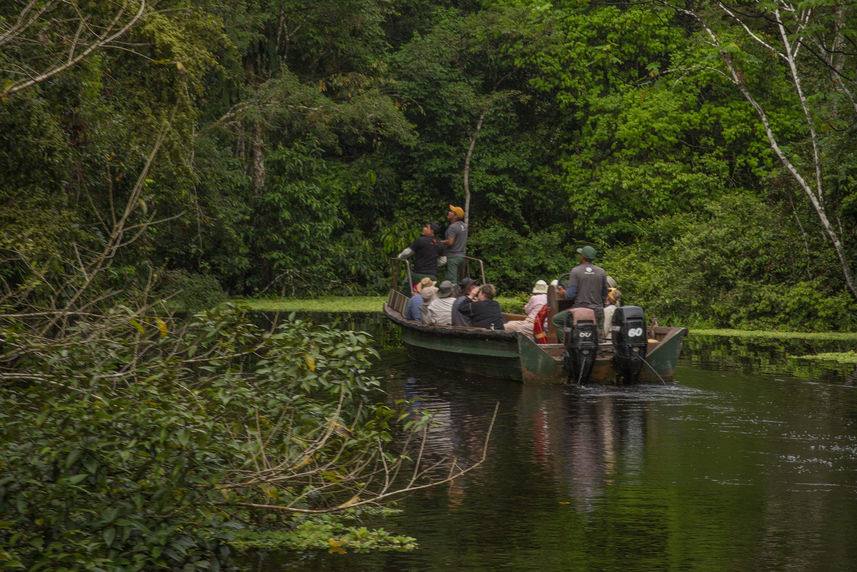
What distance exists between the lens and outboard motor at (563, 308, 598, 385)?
15.3m

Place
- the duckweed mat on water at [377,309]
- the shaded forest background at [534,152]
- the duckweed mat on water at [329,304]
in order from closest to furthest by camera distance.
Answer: the duckweed mat on water at [377,309] < the shaded forest background at [534,152] < the duckweed mat on water at [329,304]

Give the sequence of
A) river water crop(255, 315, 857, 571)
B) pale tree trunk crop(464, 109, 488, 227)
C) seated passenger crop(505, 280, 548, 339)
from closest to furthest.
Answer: river water crop(255, 315, 857, 571) → seated passenger crop(505, 280, 548, 339) → pale tree trunk crop(464, 109, 488, 227)

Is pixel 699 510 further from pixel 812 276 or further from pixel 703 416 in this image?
pixel 812 276

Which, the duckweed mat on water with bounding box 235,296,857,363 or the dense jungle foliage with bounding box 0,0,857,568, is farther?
the duckweed mat on water with bounding box 235,296,857,363

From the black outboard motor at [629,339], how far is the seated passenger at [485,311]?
1.99 metres

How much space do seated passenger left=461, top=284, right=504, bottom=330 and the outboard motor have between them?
157 cm

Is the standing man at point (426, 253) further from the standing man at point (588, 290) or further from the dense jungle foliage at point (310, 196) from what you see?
the standing man at point (588, 290)

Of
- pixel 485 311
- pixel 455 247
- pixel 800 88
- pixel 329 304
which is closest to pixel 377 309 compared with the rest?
pixel 329 304

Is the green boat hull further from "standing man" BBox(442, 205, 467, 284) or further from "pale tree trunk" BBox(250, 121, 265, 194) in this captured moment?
"pale tree trunk" BBox(250, 121, 265, 194)

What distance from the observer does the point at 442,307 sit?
18.1m

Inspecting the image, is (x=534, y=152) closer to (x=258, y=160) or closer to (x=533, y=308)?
(x=258, y=160)

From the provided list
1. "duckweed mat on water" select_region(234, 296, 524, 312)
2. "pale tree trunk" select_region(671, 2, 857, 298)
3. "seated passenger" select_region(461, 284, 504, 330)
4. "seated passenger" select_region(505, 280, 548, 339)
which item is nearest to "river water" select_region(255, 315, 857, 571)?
"seated passenger" select_region(461, 284, 504, 330)

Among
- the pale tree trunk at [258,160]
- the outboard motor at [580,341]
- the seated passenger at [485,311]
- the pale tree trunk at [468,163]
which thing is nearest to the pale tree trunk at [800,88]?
the seated passenger at [485,311]

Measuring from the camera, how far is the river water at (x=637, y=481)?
284 inches
